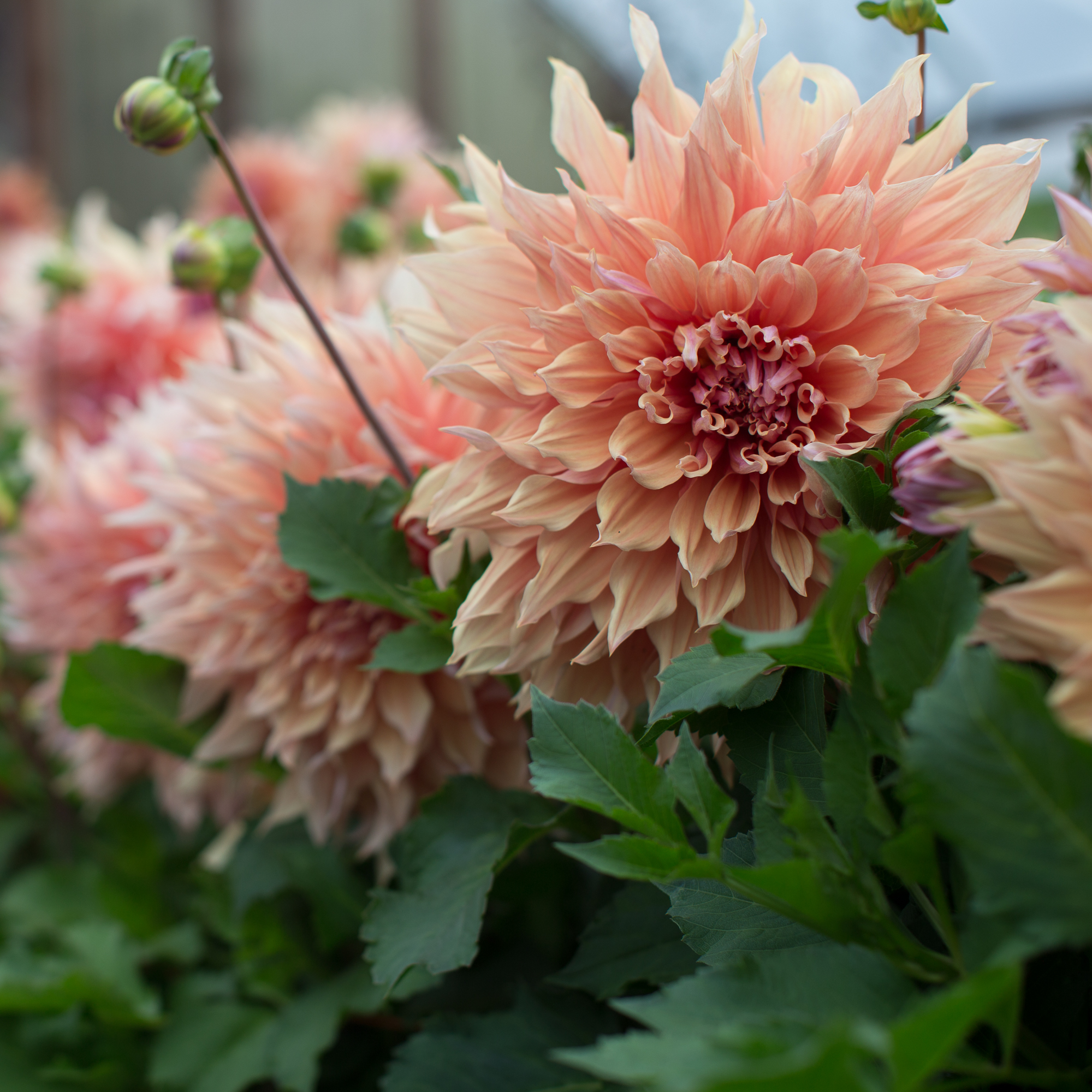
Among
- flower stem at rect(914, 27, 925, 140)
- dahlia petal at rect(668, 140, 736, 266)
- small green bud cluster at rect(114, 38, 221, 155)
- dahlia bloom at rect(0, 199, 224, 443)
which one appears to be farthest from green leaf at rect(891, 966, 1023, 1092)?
dahlia bloom at rect(0, 199, 224, 443)

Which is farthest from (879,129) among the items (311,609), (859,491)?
Result: (311,609)

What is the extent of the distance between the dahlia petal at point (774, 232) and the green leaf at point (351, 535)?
193mm

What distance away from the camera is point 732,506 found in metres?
0.35

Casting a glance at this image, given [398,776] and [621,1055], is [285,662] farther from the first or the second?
[621,1055]

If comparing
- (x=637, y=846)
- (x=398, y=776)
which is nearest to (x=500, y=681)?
(x=398, y=776)

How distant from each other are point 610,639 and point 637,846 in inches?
3.2

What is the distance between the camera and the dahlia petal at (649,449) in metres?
0.34

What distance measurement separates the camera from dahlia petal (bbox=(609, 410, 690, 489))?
344mm

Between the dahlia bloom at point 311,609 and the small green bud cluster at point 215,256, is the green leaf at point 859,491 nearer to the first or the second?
the dahlia bloom at point 311,609

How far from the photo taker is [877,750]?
264mm

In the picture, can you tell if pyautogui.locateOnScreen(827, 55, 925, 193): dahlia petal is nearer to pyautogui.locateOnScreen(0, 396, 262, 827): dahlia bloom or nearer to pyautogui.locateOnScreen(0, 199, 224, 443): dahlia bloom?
pyautogui.locateOnScreen(0, 396, 262, 827): dahlia bloom

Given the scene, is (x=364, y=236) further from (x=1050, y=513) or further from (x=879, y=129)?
(x=1050, y=513)

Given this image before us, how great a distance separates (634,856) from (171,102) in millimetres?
405

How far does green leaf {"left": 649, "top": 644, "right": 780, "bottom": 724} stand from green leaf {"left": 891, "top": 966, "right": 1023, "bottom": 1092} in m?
0.11
